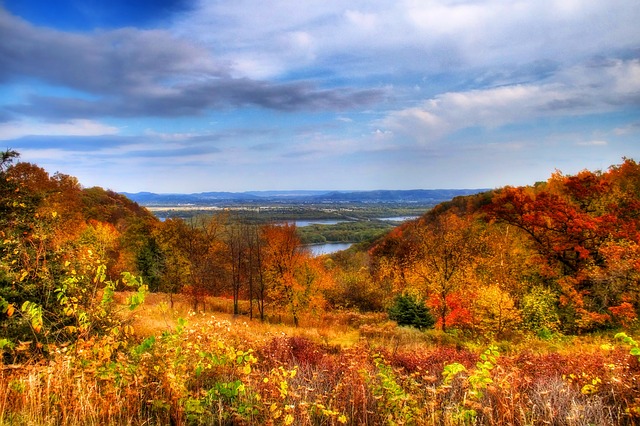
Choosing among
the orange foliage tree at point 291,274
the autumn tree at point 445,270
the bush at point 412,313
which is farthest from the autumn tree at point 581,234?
the orange foliage tree at point 291,274

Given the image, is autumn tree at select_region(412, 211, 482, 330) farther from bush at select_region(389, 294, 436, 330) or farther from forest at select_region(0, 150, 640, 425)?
bush at select_region(389, 294, 436, 330)

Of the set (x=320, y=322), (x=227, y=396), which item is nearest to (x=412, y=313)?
(x=320, y=322)

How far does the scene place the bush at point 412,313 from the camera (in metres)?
25.4

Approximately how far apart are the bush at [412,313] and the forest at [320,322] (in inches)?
4.6

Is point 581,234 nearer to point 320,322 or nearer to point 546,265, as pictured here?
point 546,265

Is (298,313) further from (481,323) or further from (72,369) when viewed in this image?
(72,369)

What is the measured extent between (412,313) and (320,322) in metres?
7.80

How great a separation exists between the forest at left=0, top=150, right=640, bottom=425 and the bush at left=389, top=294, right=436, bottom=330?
12 centimetres

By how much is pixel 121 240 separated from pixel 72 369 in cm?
4783

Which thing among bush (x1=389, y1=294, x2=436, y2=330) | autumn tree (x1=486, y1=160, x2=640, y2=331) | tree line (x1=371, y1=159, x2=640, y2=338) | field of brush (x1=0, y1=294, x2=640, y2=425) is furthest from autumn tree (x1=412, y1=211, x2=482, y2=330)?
field of brush (x1=0, y1=294, x2=640, y2=425)

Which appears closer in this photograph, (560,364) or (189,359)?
(189,359)

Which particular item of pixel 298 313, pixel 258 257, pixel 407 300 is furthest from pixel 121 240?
pixel 407 300

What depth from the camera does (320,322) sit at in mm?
29656

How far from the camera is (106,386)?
16.6 ft
